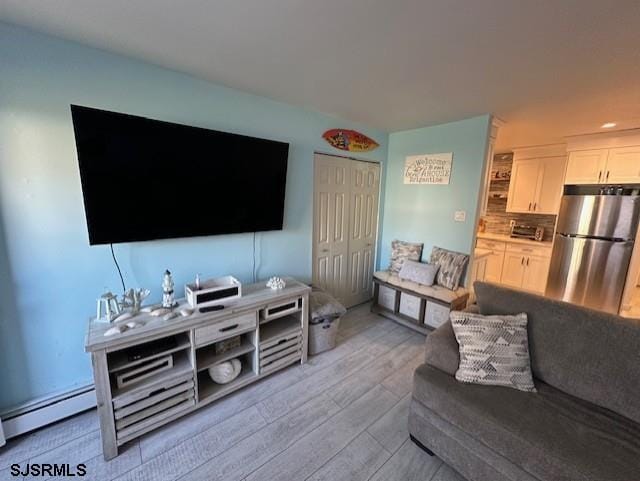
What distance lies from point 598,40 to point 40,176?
314cm

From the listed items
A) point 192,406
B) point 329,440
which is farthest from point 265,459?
point 192,406

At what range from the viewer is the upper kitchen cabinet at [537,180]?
12.5 ft

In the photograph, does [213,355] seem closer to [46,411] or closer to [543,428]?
[46,411]

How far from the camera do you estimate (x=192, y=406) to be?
1.75m

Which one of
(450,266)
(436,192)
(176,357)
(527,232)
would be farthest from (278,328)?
(527,232)

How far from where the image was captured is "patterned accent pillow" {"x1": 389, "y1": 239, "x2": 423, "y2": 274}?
325 cm

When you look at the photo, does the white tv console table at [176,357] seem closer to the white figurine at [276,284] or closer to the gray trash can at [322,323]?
the white figurine at [276,284]

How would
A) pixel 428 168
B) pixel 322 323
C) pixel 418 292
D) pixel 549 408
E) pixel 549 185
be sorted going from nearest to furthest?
1. pixel 549 408
2. pixel 322 323
3. pixel 418 292
4. pixel 428 168
5. pixel 549 185

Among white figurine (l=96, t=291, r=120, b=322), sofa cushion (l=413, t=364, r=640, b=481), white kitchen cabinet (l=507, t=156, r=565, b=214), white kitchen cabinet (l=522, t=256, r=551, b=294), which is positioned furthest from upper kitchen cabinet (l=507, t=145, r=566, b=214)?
white figurine (l=96, t=291, r=120, b=322)

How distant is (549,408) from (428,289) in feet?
5.14

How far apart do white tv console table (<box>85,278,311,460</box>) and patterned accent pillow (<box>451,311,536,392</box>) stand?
4.03 feet

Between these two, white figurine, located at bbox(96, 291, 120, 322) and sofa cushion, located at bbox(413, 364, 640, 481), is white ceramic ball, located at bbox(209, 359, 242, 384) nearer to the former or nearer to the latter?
white figurine, located at bbox(96, 291, 120, 322)

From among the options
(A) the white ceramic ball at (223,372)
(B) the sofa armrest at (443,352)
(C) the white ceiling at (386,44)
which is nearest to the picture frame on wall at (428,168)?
(C) the white ceiling at (386,44)

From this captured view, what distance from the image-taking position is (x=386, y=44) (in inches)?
57.1
